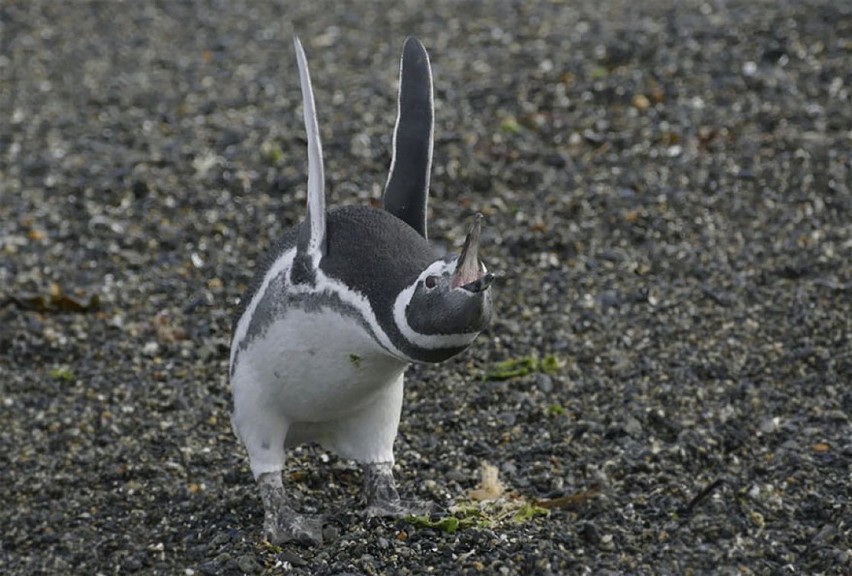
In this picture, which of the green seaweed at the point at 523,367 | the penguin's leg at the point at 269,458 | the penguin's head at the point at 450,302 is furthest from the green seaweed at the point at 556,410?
the penguin's head at the point at 450,302

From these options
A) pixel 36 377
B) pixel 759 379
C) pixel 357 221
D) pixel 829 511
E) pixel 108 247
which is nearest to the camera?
pixel 357 221

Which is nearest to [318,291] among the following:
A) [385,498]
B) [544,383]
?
[385,498]

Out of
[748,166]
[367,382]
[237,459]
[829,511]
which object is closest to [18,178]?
[237,459]

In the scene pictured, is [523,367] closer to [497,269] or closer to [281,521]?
[497,269]

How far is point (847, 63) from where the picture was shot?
21.6 ft

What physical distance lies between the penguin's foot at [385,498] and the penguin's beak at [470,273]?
1.04 metres

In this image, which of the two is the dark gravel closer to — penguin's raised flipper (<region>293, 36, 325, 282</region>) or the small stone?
the small stone

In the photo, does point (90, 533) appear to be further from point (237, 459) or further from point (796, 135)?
point (796, 135)

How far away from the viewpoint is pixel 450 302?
108 inches

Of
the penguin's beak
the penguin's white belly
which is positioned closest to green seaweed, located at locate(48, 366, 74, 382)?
the penguin's white belly

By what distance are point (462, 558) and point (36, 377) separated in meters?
2.09

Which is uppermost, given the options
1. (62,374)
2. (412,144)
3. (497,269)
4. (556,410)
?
(412,144)

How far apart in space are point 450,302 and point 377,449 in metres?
0.98

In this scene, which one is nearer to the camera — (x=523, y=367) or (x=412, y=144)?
(x=412, y=144)
